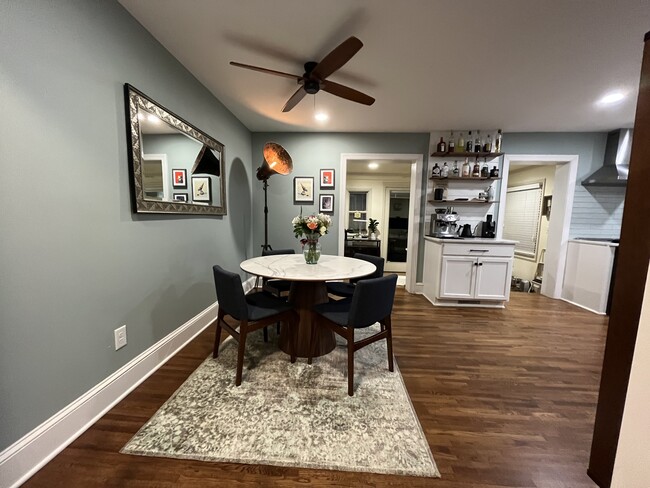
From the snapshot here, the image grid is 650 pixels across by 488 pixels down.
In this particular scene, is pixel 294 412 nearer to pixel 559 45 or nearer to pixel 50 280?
pixel 50 280

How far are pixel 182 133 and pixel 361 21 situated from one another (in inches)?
63.1

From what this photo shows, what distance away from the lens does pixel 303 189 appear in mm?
3779

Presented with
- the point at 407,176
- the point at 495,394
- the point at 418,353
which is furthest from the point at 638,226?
the point at 407,176

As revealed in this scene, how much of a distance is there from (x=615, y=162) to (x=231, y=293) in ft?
16.6

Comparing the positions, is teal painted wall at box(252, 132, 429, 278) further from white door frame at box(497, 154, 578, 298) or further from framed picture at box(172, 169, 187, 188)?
framed picture at box(172, 169, 187, 188)

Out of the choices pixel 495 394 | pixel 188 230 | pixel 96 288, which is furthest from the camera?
pixel 188 230

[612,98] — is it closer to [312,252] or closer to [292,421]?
[312,252]

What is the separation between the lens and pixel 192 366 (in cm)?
188

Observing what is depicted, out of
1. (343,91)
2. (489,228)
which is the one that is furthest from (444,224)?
(343,91)

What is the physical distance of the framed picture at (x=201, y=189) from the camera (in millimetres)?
2309

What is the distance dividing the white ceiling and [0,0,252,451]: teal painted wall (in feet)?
1.53

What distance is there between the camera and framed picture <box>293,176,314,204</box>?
3758 millimetres

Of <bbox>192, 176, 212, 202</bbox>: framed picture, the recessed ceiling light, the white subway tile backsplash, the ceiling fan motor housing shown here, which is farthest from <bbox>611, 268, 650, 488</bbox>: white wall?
the white subway tile backsplash

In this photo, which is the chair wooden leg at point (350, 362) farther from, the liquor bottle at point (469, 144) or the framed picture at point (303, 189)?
the liquor bottle at point (469, 144)
